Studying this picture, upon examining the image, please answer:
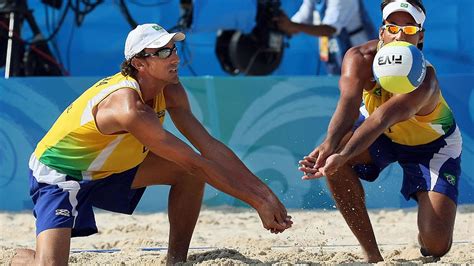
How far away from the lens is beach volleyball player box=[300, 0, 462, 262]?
478 centimetres

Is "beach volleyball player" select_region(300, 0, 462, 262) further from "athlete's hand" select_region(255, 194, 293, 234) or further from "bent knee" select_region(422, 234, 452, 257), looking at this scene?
"athlete's hand" select_region(255, 194, 293, 234)

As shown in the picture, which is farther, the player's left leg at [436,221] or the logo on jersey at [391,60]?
the player's left leg at [436,221]

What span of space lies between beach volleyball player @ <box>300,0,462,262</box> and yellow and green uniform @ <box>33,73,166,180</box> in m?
0.89

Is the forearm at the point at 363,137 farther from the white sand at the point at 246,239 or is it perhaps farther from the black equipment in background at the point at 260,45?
the black equipment in background at the point at 260,45

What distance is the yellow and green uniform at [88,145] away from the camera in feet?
15.3

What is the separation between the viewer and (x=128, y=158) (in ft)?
15.7

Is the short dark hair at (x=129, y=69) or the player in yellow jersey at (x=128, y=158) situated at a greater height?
the short dark hair at (x=129, y=69)

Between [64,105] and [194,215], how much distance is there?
2.50m

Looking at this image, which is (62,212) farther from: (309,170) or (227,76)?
(227,76)

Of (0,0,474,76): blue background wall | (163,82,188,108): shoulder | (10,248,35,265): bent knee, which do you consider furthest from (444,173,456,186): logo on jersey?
(0,0,474,76): blue background wall

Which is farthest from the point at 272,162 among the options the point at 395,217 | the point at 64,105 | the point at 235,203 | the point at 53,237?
the point at 53,237

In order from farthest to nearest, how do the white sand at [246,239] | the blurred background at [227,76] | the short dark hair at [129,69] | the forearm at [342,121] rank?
the blurred background at [227,76] → the white sand at [246,239] → the forearm at [342,121] → the short dark hair at [129,69]

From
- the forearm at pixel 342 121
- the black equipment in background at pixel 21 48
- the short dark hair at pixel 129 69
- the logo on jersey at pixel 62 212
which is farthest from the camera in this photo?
the black equipment in background at pixel 21 48

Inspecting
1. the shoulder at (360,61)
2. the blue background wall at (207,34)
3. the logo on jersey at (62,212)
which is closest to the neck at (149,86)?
the logo on jersey at (62,212)
